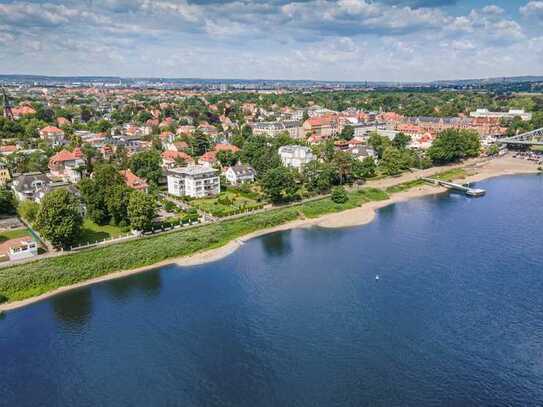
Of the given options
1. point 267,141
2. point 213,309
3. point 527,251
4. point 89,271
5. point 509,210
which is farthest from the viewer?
point 267,141

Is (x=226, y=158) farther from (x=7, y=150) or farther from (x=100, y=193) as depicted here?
(x=7, y=150)

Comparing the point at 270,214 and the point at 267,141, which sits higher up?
the point at 267,141

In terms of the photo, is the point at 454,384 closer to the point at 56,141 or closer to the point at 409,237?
the point at 409,237

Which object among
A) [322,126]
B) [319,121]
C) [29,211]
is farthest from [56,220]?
[319,121]

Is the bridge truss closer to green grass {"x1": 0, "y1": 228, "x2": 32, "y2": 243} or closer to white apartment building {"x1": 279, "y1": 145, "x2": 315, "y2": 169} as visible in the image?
white apartment building {"x1": 279, "y1": 145, "x2": 315, "y2": 169}

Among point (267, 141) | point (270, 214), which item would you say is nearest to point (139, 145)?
point (267, 141)
